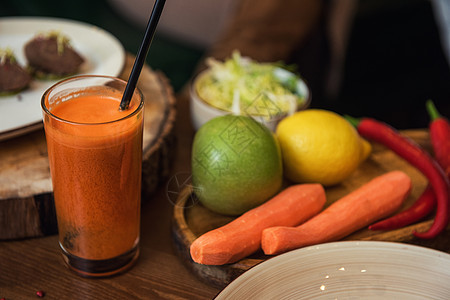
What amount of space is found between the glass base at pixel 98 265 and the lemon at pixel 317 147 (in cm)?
41

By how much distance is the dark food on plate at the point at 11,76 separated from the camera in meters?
1.30

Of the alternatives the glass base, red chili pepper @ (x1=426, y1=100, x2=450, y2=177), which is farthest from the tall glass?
red chili pepper @ (x1=426, y1=100, x2=450, y2=177)

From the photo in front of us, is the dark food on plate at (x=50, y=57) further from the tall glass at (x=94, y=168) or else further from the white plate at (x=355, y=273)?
the white plate at (x=355, y=273)

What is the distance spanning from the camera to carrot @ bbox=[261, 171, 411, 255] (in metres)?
0.97

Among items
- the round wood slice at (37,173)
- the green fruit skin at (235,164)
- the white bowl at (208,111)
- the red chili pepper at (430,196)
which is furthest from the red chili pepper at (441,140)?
the round wood slice at (37,173)

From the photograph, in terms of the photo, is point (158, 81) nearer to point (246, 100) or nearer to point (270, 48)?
point (246, 100)

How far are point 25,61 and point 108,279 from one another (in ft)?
2.78

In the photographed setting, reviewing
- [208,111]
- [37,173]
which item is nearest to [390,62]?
[208,111]

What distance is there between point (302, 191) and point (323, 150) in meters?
0.11

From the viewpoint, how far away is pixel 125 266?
101cm

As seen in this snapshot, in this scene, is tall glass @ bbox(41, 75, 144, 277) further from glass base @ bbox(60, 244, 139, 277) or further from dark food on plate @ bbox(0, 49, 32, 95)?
dark food on plate @ bbox(0, 49, 32, 95)

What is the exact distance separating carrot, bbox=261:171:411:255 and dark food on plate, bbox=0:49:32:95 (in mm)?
783

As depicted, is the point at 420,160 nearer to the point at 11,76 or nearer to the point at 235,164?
the point at 235,164

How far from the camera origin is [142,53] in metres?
0.83
